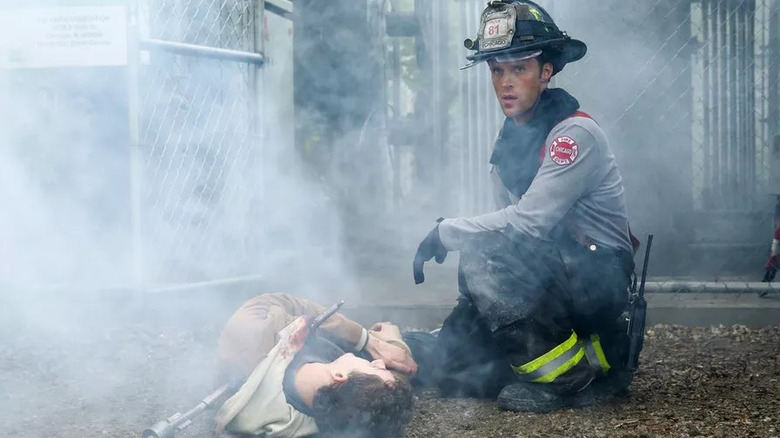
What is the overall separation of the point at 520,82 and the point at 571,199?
513mm

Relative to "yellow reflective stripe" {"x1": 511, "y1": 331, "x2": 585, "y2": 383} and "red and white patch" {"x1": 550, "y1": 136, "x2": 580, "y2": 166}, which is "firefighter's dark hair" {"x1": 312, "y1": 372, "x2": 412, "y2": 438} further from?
"red and white patch" {"x1": 550, "y1": 136, "x2": 580, "y2": 166}

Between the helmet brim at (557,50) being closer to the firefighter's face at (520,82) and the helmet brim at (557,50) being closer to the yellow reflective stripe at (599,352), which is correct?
the firefighter's face at (520,82)

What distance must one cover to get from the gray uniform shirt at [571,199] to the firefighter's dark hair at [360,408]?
756 mm

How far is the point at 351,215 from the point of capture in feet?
20.8

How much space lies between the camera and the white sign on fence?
4141 mm

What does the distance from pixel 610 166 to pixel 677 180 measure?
2.76m

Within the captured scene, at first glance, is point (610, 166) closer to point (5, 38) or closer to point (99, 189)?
point (5, 38)

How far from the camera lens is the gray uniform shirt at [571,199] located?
3.39 metres

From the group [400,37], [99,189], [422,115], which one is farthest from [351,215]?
[99,189]

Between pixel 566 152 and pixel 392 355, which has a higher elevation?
pixel 566 152

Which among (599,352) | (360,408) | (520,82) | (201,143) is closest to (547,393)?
(599,352)

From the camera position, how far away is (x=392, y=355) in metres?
3.52

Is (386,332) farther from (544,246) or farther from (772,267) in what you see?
(772,267)

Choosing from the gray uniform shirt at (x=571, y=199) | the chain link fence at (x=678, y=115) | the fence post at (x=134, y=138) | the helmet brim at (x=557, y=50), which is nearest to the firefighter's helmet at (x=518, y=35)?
the helmet brim at (x=557, y=50)
